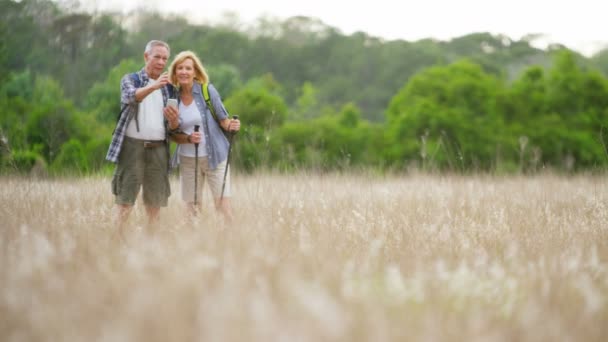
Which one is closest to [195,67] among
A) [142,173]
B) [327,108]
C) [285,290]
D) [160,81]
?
[160,81]

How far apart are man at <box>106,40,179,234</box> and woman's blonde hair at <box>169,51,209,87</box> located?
96mm

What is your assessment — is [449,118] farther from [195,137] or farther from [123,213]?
[123,213]

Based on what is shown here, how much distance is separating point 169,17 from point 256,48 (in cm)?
1385

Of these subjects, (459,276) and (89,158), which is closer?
(459,276)

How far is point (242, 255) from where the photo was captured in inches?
109

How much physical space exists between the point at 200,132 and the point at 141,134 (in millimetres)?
499

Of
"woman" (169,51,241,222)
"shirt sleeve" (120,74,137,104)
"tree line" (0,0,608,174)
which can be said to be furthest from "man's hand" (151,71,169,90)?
"tree line" (0,0,608,174)

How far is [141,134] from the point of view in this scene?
4844 mm

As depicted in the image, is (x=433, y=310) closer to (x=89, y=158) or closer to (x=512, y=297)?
(x=512, y=297)

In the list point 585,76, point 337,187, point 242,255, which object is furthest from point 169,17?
point 242,255

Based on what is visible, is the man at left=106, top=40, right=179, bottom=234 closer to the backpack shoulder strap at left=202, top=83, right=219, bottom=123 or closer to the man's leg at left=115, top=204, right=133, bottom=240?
the man's leg at left=115, top=204, right=133, bottom=240

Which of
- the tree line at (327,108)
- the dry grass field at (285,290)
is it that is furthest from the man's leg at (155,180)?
the tree line at (327,108)

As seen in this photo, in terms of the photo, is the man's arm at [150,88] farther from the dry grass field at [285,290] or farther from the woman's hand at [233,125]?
the dry grass field at [285,290]

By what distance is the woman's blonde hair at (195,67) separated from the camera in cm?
486
